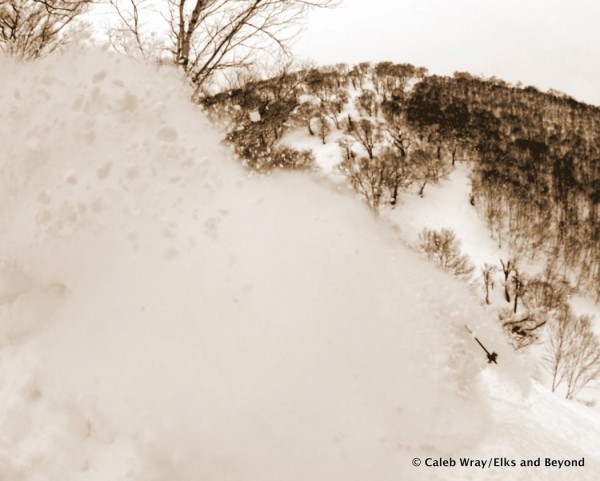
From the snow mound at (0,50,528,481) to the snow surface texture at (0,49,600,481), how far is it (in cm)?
1

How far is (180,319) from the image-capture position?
387 cm

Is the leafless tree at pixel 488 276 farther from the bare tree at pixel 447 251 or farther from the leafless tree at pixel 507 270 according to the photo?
the bare tree at pixel 447 251

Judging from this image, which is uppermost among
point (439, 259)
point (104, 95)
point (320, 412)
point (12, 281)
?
point (439, 259)

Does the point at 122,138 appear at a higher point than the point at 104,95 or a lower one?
lower

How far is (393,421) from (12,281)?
3.84m

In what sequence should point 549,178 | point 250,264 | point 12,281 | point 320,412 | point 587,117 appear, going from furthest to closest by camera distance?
point 587,117, point 549,178, point 250,264, point 12,281, point 320,412

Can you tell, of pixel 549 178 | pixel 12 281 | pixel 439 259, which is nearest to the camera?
pixel 12 281

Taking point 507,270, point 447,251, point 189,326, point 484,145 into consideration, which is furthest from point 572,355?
point 484,145

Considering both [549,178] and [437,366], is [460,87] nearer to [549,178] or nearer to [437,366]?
[549,178]

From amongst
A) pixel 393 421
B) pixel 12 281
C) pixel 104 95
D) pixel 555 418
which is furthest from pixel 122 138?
pixel 555 418

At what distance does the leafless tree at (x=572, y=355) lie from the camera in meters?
35.5

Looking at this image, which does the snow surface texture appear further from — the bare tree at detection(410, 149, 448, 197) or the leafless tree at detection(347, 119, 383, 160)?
the leafless tree at detection(347, 119, 383, 160)

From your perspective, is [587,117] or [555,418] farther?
[587,117]

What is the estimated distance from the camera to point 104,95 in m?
4.40
